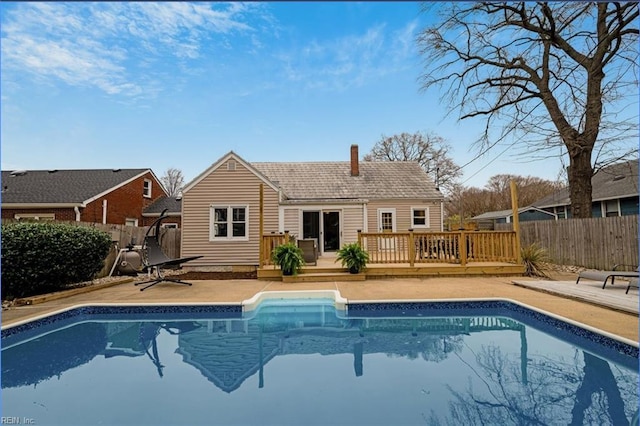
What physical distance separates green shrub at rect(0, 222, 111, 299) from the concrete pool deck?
630mm

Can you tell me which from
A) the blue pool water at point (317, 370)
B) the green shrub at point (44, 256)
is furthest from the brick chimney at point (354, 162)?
the green shrub at point (44, 256)

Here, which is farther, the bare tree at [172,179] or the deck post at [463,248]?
the bare tree at [172,179]

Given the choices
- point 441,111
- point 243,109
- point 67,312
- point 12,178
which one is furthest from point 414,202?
point 12,178

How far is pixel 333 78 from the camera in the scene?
32.2 ft

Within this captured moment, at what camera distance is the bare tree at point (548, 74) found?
10.1m

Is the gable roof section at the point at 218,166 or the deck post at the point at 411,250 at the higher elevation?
the gable roof section at the point at 218,166

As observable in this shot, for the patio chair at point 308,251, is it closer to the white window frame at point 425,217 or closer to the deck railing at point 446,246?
the deck railing at point 446,246

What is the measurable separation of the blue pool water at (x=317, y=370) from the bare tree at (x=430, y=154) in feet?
69.9

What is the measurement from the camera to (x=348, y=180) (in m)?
14.7

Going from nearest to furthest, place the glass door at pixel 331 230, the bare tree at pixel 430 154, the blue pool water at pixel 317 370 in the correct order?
the blue pool water at pixel 317 370 < the glass door at pixel 331 230 < the bare tree at pixel 430 154

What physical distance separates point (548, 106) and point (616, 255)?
5.77 meters

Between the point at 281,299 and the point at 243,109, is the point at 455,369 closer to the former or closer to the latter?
the point at 281,299

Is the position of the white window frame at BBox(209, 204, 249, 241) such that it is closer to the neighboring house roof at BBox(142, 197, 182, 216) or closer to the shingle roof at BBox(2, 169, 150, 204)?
the shingle roof at BBox(2, 169, 150, 204)

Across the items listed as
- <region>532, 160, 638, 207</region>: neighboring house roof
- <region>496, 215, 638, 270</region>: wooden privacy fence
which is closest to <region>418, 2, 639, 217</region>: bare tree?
<region>496, 215, 638, 270</region>: wooden privacy fence
